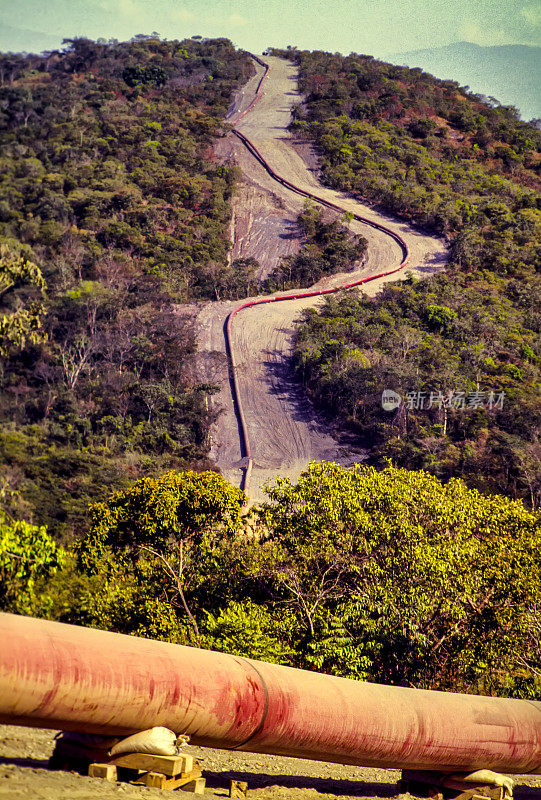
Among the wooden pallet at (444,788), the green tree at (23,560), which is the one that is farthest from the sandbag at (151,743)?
the green tree at (23,560)

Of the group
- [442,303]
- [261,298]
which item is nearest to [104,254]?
[261,298]

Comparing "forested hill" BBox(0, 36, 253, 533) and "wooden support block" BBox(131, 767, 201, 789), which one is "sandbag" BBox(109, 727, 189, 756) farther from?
"forested hill" BBox(0, 36, 253, 533)

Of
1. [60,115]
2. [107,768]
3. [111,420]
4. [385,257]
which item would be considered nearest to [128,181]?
[60,115]

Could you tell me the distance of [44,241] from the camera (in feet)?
212

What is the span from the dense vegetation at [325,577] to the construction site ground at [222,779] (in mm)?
3515

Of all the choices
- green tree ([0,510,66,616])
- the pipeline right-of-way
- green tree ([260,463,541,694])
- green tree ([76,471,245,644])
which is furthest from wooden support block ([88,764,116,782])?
the pipeline right-of-way

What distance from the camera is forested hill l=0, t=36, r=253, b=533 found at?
37.4 metres

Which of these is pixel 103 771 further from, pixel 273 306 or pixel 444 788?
pixel 273 306

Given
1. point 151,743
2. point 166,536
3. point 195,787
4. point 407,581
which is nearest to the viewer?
point 151,743

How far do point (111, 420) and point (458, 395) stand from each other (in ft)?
60.4

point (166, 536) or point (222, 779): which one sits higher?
point (222, 779)

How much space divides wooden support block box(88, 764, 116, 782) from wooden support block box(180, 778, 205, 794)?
25.0 inches

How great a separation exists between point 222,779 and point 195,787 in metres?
1.82

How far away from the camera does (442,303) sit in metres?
55.0
